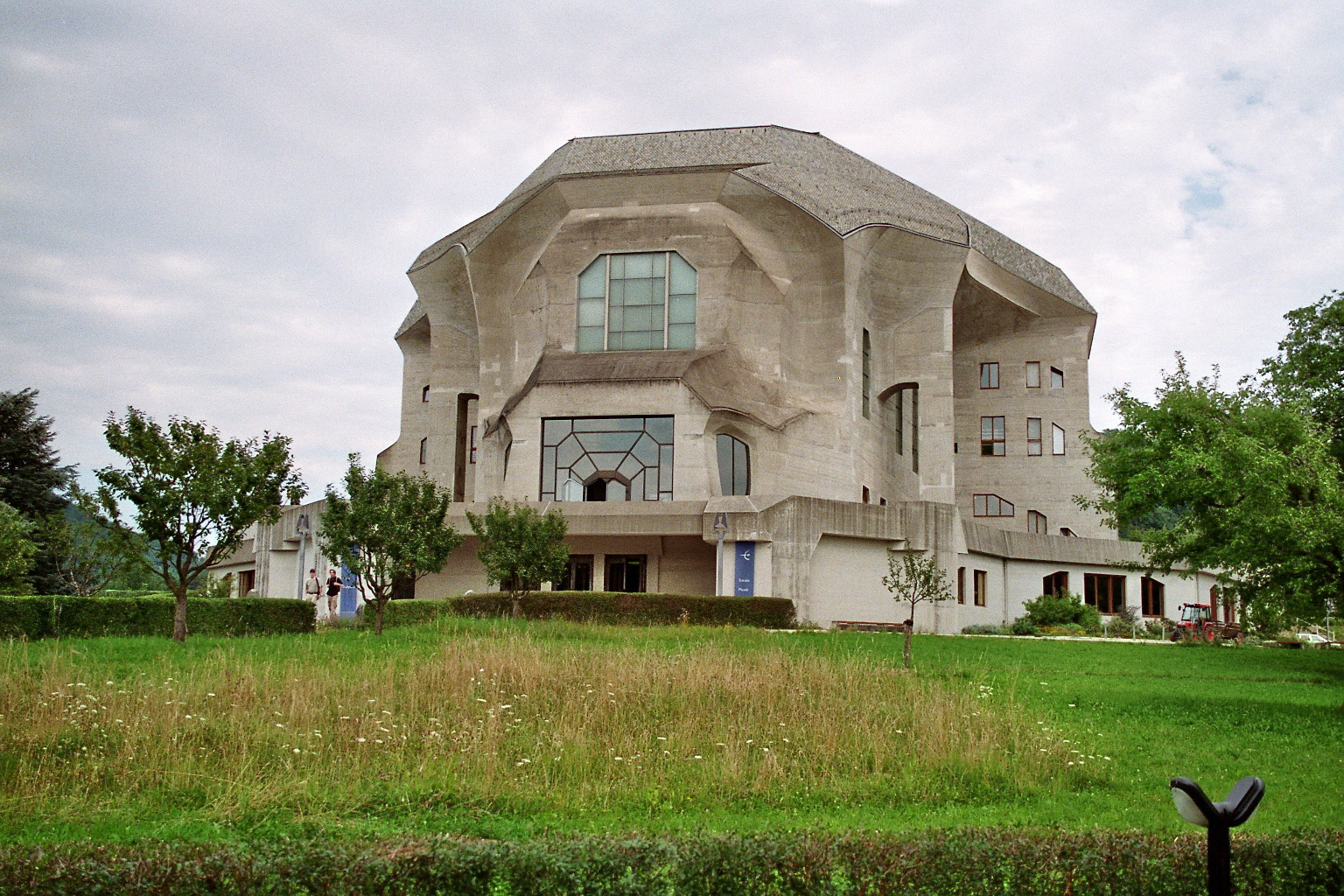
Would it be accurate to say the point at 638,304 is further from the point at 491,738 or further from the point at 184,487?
the point at 491,738

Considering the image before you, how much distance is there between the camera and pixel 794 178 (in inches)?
1592

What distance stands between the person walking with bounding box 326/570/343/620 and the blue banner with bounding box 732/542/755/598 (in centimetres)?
1050

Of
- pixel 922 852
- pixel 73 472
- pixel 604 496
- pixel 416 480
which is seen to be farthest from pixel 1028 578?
pixel 922 852

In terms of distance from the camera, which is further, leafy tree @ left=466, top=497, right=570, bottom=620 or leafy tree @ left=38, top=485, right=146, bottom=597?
leafy tree @ left=38, top=485, right=146, bottom=597

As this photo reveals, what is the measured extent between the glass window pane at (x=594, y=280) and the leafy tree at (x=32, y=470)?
62.8 feet

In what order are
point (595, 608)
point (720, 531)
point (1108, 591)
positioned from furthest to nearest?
point (1108, 591), point (720, 531), point (595, 608)

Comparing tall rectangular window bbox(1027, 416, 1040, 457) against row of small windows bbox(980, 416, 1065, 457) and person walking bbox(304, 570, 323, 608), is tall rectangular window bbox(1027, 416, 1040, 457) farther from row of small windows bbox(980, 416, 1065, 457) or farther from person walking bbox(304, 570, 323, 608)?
person walking bbox(304, 570, 323, 608)

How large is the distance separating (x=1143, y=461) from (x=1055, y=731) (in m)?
14.4

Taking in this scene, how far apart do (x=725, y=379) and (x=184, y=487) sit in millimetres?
20347

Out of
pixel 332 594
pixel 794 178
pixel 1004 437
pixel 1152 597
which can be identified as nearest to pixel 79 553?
pixel 332 594

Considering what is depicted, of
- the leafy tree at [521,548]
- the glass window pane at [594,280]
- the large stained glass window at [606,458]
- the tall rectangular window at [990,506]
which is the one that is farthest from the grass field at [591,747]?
the tall rectangular window at [990,506]

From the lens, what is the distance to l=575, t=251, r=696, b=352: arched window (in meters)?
38.9

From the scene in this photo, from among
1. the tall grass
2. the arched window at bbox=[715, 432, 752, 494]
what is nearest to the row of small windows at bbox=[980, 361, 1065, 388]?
the arched window at bbox=[715, 432, 752, 494]

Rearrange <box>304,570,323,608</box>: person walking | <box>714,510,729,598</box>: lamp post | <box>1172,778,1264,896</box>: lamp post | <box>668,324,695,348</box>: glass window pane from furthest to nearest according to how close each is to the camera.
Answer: <box>668,324,695,348</box>: glass window pane, <box>304,570,323,608</box>: person walking, <box>714,510,729,598</box>: lamp post, <box>1172,778,1264,896</box>: lamp post
